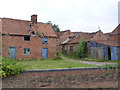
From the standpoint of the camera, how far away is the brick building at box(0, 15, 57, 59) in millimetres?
19922

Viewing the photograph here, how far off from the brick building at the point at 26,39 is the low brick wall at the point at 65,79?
10.5 meters

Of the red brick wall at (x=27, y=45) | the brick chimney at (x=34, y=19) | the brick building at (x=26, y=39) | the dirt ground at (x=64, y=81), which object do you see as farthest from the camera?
the brick chimney at (x=34, y=19)

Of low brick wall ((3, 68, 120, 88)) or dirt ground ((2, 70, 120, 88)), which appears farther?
low brick wall ((3, 68, 120, 88))

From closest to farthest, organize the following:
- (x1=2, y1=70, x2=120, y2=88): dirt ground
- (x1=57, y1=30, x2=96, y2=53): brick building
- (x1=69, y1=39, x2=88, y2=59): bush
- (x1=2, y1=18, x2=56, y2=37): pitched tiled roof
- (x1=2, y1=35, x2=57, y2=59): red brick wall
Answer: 1. (x1=2, y1=70, x2=120, y2=88): dirt ground
2. (x1=2, y1=35, x2=57, y2=59): red brick wall
3. (x1=2, y1=18, x2=56, y2=37): pitched tiled roof
4. (x1=69, y1=39, x2=88, y2=59): bush
5. (x1=57, y1=30, x2=96, y2=53): brick building

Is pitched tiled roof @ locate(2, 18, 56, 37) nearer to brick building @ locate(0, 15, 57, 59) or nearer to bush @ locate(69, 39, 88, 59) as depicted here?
brick building @ locate(0, 15, 57, 59)

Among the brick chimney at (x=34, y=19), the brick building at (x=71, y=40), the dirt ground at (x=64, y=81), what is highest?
the brick chimney at (x=34, y=19)

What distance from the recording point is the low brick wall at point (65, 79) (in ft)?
32.6

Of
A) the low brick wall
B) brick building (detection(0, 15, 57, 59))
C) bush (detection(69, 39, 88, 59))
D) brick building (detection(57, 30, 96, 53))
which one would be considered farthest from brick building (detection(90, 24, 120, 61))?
the low brick wall

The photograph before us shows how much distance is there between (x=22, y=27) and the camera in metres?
22.2

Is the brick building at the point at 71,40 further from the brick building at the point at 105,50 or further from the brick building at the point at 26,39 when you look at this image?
the brick building at the point at 26,39

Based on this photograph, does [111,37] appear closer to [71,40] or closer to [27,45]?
[71,40]

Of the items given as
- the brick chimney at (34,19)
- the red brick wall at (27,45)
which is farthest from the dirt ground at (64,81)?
the brick chimney at (34,19)

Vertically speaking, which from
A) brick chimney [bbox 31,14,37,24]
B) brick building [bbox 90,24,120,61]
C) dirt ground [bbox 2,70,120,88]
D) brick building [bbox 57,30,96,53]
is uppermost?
brick chimney [bbox 31,14,37,24]

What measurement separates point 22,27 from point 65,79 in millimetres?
14191
